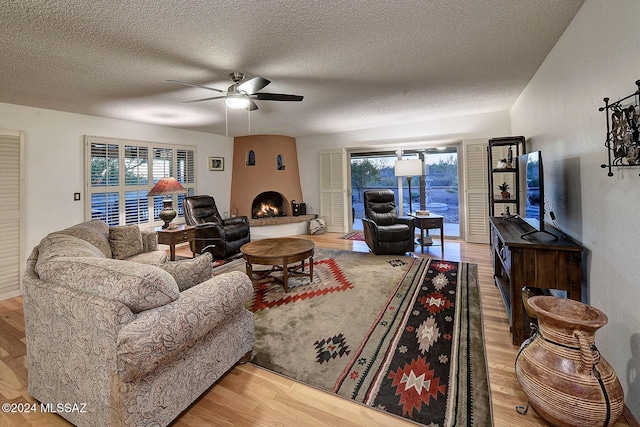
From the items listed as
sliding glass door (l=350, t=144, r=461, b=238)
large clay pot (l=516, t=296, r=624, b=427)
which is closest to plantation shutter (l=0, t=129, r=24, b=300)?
large clay pot (l=516, t=296, r=624, b=427)

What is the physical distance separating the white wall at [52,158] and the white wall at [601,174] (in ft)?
19.0

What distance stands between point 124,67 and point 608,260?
4043 millimetres

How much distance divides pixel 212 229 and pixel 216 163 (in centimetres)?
242

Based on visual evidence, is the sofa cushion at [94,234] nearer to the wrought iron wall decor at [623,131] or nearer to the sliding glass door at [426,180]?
the wrought iron wall decor at [623,131]

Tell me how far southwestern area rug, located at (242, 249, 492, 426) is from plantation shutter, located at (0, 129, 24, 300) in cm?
311

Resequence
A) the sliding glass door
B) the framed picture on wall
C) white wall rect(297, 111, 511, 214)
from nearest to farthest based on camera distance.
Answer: white wall rect(297, 111, 511, 214) → the sliding glass door → the framed picture on wall

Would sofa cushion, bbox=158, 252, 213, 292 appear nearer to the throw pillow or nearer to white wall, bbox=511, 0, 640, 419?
the throw pillow

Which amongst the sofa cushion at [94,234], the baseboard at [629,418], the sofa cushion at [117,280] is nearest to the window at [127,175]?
the sofa cushion at [94,234]

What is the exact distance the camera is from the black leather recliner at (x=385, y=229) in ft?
14.5

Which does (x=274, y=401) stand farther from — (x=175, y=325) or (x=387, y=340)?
(x=387, y=340)

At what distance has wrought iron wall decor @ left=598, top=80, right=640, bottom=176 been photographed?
135cm

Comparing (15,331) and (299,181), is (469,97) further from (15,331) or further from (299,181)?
(15,331)

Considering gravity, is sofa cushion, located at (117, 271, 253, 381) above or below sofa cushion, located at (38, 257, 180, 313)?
below

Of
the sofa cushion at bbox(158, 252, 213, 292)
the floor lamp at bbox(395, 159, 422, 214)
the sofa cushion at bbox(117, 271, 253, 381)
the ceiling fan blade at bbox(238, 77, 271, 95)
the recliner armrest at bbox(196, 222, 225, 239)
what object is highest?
the ceiling fan blade at bbox(238, 77, 271, 95)
